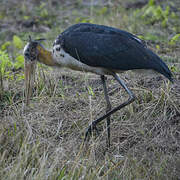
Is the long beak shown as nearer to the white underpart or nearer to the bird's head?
the bird's head

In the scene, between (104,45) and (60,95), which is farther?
(60,95)

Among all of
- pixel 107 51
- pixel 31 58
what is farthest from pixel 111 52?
pixel 31 58

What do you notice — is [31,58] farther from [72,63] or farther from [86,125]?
[86,125]

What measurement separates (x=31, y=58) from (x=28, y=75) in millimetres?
213

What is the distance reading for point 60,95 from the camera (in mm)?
5527

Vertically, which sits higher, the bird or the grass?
the bird

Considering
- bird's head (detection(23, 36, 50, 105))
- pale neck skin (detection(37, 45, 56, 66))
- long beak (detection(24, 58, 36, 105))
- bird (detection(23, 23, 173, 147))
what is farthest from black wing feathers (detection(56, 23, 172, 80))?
long beak (detection(24, 58, 36, 105))

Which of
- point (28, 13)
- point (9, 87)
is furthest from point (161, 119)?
point (28, 13)

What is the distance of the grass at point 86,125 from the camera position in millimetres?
3484

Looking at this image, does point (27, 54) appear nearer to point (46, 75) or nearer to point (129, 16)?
point (46, 75)

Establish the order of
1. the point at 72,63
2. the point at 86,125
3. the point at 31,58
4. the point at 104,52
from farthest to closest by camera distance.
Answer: the point at 31,58 < the point at 86,125 < the point at 72,63 < the point at 104,52

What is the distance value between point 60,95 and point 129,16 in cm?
354

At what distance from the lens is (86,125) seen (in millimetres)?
4770

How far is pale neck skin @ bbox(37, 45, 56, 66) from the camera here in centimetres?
479
